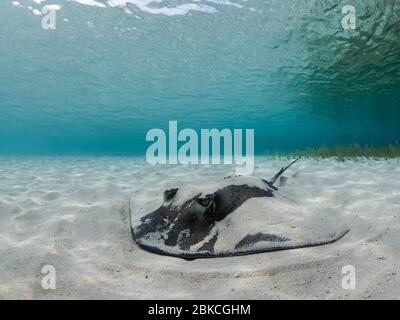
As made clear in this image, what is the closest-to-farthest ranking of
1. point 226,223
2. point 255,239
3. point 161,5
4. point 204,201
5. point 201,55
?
point 255,239 → point 226,223 → point 204,201 → point 161,5 → point 201,55

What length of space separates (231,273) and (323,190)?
352cm

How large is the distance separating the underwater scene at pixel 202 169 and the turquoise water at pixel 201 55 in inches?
4.5

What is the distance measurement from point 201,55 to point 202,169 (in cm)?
1083

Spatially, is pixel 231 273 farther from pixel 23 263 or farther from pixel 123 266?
pixel 23 263

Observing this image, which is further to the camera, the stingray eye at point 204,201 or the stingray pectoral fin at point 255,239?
the stingray eye at point 204,201

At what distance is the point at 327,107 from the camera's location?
1303 inches

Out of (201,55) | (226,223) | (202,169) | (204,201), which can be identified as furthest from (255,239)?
(201,55)

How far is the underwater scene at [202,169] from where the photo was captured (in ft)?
8.57

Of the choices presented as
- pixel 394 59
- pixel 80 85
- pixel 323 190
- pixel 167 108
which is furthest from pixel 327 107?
pixel 323 190

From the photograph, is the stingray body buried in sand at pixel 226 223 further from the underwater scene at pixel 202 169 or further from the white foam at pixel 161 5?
the white foam at pixel 161 5

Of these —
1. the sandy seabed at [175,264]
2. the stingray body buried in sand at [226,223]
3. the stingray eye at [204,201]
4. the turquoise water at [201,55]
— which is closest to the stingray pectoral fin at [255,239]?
the stingray body buried in sand at [226,223]

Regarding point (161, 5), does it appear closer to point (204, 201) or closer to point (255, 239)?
point (204, 201)

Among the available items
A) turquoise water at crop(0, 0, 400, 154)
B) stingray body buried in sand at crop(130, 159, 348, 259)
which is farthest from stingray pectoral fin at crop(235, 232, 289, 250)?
turquoise water at crop(0, 0, 400, 154)

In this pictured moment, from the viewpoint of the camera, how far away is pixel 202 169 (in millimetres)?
10523
